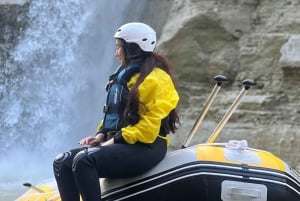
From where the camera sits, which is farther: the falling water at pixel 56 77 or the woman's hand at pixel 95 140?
the falling water at pixel 56 77

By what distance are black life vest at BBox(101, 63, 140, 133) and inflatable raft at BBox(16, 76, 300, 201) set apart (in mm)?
340

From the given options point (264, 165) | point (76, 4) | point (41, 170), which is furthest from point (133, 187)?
point (76, 4)

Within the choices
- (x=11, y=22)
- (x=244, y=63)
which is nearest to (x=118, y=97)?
(x=244, y=63)

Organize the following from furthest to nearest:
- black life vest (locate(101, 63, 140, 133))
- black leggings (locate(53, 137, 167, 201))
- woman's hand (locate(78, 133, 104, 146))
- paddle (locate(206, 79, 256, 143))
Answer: paddle (locate(206, 79, 256, 143)), woman's hand (locate(78, 133, 104, 146)), black life vest (locate(101, 63, 140, 133)), black leggings (locate(53, 137, 167, 201))

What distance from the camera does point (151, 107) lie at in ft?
13.1

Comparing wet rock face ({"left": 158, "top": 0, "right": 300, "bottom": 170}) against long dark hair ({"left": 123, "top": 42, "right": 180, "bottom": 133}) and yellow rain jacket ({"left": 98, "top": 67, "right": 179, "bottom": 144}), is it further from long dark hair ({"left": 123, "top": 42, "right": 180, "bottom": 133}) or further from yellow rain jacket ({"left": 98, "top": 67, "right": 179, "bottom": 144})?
yellow rain jacket ({"left": 98, "top": 67, "right": 179, "bottom": 144})

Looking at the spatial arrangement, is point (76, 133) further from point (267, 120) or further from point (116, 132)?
point (116, 132)

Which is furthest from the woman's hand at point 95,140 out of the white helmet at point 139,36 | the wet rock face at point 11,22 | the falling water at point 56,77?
the wet rock face at point 11,22

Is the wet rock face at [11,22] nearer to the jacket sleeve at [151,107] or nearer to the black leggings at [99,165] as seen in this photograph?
the black leggings at [99,165]

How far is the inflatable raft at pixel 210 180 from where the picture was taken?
3.89 m

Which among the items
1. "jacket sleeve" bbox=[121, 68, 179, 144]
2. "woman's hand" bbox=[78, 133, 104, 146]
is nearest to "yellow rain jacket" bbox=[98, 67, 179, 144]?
"jacket sleeve" bbox=[121, 68, 179, 144]

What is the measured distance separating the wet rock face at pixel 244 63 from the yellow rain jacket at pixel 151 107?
556cm

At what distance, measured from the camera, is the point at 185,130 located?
10.4 m

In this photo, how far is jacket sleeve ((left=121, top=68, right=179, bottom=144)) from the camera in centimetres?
395
